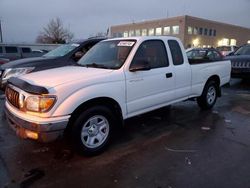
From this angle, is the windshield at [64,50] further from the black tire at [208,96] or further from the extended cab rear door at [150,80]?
the black tire at [208,96]

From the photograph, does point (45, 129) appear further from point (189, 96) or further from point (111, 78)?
point (189, 96)

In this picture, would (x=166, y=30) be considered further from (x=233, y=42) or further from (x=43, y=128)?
(x=43, y=128)

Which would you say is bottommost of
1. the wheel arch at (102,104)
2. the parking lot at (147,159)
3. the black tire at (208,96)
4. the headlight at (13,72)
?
the parking lot at (147,159)

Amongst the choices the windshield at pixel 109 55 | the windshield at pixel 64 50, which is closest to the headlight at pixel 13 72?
the windshield at pixel 64 50

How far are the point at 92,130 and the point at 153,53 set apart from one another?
6.43ft

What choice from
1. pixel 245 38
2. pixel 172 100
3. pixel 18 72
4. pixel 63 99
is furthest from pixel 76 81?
pixel 245 38

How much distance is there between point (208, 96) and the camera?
22.0 feet

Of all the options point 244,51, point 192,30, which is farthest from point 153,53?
point 192,30

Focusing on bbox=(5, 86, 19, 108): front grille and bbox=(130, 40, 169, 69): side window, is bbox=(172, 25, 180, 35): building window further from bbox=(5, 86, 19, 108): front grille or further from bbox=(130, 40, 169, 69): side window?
bbox=(5, 86, 19, 108): front grille

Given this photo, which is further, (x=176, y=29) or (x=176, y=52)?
(x=176, y=29)

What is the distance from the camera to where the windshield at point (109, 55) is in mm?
4562

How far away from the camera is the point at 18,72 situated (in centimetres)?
705

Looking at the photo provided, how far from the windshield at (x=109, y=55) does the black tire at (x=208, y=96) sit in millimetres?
2685

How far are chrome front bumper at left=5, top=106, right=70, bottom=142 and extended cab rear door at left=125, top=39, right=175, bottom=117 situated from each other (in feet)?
4.24
